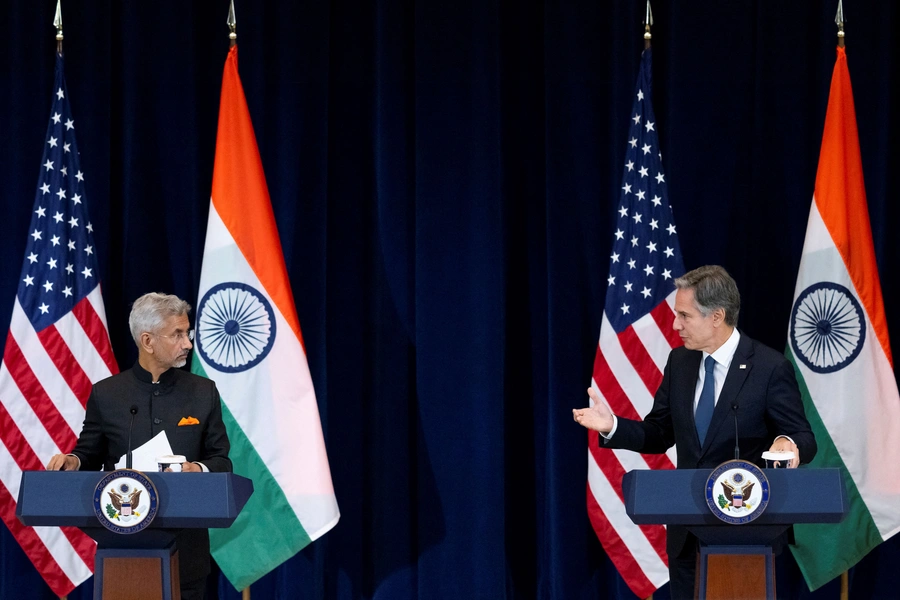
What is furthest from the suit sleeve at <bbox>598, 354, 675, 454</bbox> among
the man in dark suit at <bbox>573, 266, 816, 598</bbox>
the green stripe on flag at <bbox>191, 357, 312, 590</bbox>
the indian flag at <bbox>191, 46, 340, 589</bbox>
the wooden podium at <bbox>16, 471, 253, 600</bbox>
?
the green stripe on flag at <bbox>191, 357, 312, 590</bbox>

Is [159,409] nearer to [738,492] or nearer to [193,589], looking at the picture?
[193,589]

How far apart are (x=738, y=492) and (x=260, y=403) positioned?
2316mm

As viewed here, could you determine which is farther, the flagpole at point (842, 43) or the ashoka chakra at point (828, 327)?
the flagpole at point (842, 43)

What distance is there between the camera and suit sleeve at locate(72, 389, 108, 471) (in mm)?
3367

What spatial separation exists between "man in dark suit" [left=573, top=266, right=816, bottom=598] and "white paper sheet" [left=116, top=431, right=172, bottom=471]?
1.27 m

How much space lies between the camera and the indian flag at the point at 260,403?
441 cm

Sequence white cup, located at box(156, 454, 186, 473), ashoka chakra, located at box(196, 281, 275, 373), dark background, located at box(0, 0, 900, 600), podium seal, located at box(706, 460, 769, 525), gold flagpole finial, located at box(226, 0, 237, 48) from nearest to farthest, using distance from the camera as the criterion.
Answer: podium seal, located at box(706, 460, 769, 525) → white cup, located at box(156, 454, 186, 473) → ashoka chakra, located at box(196, 281, 275, 373) → gold flagpole finial, located at box(226, 0, 237, 48) → dark background, located at box(0, 0, 900, 600)

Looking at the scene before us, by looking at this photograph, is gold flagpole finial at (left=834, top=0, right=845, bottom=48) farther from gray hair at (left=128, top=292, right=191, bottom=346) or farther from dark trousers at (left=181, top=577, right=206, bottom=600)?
dark trousers at (left=181, top=577, right=206, bottom=600)

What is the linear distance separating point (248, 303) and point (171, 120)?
3.57 ft

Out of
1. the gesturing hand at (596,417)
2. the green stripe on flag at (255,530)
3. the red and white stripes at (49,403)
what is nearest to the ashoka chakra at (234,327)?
the green stripe on flag at (255,530)

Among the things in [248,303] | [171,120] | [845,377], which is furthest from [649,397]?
[171,120]

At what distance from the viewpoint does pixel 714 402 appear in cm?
323

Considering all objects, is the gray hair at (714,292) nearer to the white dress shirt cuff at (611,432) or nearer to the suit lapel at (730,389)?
the suit lapel at (730,389)

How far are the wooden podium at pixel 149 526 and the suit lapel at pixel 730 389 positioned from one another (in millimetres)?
1377
